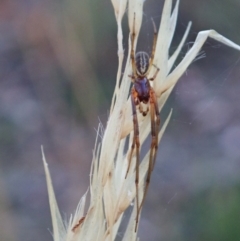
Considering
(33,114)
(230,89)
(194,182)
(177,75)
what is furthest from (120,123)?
(230,89)

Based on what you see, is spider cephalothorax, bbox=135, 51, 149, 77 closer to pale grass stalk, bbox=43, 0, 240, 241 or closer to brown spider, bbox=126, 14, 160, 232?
brown spider, bbox=126, 14, 160, 232

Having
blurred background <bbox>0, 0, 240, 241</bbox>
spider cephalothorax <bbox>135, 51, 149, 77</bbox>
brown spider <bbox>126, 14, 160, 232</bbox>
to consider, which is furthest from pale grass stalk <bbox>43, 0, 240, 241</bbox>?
blurred background <bbox>0, 0, 240, 241</bbox>

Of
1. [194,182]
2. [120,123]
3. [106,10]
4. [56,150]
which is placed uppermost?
[120,123]

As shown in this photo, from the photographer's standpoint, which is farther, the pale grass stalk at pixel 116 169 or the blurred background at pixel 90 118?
the blurred background at pixel 90 118

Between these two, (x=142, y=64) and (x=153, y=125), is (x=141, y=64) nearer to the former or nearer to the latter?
(x=142, y=64)

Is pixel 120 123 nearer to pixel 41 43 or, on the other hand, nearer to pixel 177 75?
pixel 177 75

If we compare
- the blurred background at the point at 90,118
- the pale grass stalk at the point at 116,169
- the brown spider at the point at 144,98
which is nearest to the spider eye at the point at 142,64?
the brown spider at the point at 144,98

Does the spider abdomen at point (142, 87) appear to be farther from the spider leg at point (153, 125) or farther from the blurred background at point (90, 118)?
the blurred background at point (90, 118)

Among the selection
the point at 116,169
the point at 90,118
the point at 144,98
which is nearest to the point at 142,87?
the point at 144,98
